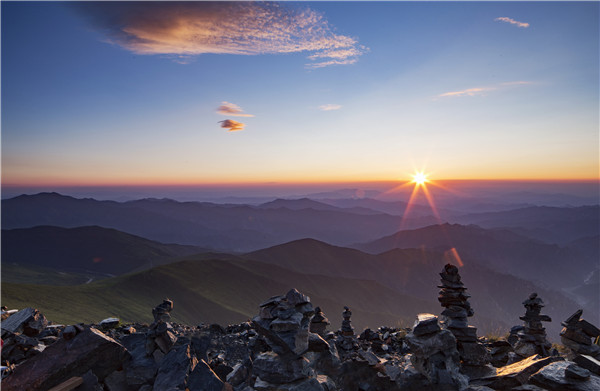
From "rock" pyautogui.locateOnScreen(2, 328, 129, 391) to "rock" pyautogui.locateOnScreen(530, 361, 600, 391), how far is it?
13.4 metres

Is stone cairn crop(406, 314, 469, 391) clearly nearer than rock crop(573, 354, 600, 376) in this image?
No

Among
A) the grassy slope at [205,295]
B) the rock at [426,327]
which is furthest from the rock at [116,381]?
the grassy slope at [205,295]

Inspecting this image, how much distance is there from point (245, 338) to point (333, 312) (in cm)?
10431

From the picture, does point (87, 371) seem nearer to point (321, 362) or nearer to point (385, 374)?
point (321, 362)

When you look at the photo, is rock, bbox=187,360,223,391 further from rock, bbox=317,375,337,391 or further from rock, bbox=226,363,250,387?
rock, bbox=317,375,337,391

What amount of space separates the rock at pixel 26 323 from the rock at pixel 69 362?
719 cm

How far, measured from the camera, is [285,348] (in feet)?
32.8

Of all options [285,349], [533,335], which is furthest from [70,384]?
[533,335]

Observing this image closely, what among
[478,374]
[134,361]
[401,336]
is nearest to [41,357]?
[134,361]

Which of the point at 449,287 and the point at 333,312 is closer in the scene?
the point at 449,287

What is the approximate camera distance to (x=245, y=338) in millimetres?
19391

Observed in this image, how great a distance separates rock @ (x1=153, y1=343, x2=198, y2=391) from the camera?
10.8 meters

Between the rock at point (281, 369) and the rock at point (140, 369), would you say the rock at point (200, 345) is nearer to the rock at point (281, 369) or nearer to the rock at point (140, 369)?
the rock at point (140, 369)

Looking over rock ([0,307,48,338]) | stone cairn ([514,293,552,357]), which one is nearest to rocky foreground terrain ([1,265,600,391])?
rock ([0,307,48,338])
